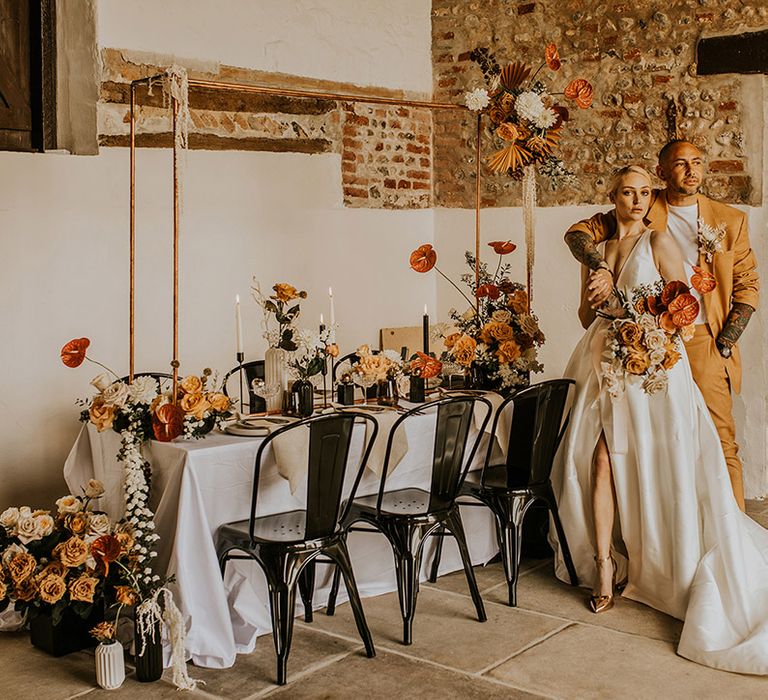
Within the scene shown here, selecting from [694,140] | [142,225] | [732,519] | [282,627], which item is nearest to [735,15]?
[694,140]

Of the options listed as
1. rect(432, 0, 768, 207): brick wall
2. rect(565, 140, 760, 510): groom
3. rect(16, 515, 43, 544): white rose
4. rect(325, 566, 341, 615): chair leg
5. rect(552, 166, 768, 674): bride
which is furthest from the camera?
rect(432, 0, 768, 207): brick wall

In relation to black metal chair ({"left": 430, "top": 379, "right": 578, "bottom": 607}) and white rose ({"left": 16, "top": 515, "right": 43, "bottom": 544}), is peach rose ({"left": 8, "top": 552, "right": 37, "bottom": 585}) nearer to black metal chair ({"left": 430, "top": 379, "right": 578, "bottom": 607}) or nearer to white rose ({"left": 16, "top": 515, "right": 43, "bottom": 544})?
white rose ({"left": 16, "top": 515, "right": 43, "bottom": 544})

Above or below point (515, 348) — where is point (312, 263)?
above

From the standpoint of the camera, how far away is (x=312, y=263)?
650 cm

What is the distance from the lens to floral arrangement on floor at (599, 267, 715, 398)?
4.19 metres

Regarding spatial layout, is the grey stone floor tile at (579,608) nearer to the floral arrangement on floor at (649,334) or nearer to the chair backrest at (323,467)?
the floral arrangement on floor at (649,334)

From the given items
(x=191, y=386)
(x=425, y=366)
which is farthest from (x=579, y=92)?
(x=191, y=386)

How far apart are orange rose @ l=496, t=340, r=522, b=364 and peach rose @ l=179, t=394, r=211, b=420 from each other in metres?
1.61

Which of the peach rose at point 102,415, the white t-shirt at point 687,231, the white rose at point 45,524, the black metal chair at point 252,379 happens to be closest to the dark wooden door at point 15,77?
the black metal chair at point 252,379

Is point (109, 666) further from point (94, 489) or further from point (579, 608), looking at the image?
point (579, 608)

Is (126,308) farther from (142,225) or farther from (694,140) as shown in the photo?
(694,140)

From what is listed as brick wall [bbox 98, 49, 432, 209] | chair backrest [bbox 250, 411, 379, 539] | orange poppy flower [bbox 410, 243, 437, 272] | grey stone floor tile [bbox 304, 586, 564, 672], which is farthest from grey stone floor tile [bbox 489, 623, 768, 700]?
brick wall [bbox 98, 49, 432, 209]

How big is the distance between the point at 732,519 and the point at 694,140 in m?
2.73

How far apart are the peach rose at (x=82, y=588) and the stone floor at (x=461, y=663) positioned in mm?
307
